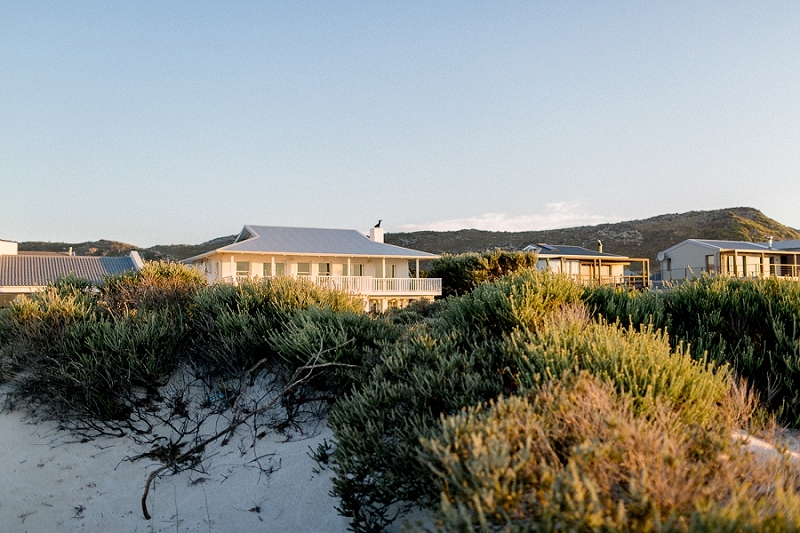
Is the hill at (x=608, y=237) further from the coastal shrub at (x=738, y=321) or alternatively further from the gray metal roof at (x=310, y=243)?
the coastal shrub at (x=738, y=321)

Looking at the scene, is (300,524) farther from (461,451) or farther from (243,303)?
(243,303)

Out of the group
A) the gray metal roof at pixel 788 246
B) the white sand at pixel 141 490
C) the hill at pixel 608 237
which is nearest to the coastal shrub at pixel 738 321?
the white sand at pixel 141 490

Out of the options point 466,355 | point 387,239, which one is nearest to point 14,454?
point 466,355

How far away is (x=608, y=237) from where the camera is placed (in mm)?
83688

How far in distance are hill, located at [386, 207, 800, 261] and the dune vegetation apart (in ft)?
214

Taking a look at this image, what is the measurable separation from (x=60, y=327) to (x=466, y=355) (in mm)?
7014

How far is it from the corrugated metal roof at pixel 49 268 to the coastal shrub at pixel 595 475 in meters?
25.6

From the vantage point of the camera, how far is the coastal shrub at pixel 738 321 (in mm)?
6512

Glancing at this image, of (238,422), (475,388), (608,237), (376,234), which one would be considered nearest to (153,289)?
(238,422)

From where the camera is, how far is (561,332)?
5879mm

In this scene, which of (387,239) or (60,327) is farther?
(387,239)

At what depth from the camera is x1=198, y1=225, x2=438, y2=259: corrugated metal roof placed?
28.5 metres

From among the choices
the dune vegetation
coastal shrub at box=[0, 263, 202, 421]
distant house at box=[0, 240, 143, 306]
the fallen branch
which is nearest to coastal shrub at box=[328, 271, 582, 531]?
the dune vegetation

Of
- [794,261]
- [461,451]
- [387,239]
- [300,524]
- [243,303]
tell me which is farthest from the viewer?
[387,239]
